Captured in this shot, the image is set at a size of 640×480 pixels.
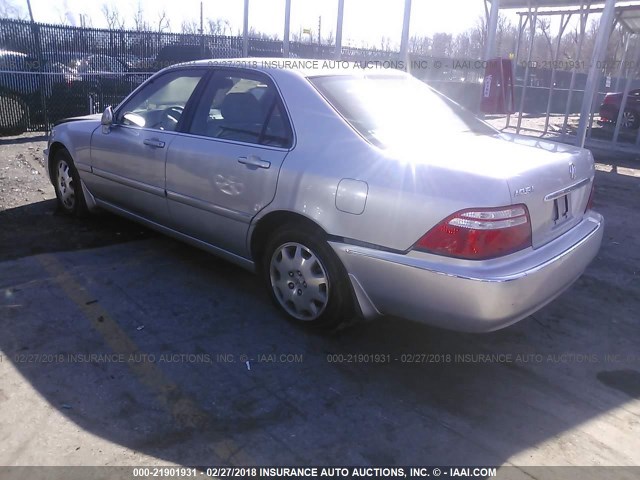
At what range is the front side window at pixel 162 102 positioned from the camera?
443 cm

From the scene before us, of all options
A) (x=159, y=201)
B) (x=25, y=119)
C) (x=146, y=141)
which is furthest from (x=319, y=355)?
(x=25, y=119)

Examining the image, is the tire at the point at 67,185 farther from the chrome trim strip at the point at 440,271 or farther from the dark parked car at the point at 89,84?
the dark parked car at the point at 89,84

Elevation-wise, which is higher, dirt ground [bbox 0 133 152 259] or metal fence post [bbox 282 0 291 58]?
metal fence post [bbox 282 0 291 58]

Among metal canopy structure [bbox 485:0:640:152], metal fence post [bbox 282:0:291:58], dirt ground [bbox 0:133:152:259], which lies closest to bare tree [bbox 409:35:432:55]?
metal canopy structure [bbox 485:0:640:152]

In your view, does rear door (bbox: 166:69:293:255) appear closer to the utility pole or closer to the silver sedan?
the silver sedan

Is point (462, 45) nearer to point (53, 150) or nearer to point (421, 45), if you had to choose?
point (421, 45)

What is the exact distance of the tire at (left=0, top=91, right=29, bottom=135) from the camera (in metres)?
10.6

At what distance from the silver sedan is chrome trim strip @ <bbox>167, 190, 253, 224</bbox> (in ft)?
0.04

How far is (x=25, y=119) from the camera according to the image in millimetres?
10984

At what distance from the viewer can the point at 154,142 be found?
4383mm

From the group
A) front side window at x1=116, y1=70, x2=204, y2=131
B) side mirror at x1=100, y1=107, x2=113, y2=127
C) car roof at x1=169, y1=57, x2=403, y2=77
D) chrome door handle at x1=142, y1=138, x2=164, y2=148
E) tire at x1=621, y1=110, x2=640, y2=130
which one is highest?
car roof at x1=169, y1=57, x2=403, y2=77

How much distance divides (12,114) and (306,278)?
9.70m

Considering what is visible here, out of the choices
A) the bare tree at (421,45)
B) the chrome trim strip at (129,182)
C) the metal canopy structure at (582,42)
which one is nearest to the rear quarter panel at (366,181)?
the chrome trim strip at (129,182)

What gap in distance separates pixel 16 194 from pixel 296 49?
1276cm
